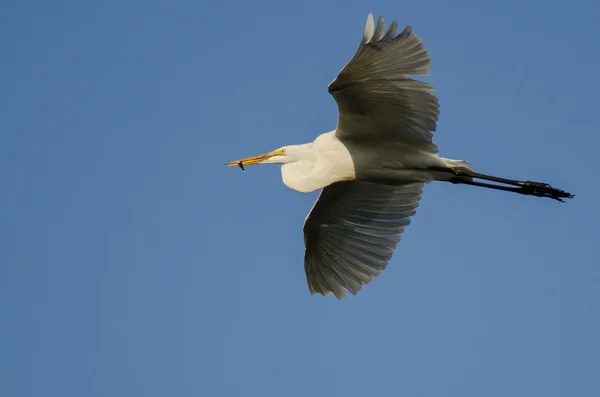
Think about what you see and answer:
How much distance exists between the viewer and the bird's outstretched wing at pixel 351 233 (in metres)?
11.5

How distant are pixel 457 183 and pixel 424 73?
1899 millimetres

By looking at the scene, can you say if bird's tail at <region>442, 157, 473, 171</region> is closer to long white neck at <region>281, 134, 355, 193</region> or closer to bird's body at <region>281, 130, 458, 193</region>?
bird's body at <region>281, 130, 458, 193</region>

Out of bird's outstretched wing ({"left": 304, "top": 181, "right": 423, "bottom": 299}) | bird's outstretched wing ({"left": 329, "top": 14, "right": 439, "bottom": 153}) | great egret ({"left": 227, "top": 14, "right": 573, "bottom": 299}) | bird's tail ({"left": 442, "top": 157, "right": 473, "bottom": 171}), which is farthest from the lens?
bird's outstretched wing ({"left": 304, "top": 181, "right": 423, "bottom": 299})

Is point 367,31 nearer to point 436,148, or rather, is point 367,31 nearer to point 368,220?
point 436,148

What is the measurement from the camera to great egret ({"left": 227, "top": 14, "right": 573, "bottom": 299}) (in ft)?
31.9

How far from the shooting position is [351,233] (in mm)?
11688

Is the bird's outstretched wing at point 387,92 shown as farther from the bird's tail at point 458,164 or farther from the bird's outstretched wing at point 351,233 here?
the bird's outstretched wing at point 351,233

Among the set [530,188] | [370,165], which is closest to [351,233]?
[370,165]

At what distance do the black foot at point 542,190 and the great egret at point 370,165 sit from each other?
1cm

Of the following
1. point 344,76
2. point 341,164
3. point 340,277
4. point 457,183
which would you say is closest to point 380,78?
point 344,76

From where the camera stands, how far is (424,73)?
9703 millimetres

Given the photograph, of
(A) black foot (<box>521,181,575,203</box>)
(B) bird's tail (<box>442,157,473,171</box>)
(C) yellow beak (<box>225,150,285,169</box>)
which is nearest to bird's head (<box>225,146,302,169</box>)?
(C) yellow beak (<box>225,150,285,169</box>)

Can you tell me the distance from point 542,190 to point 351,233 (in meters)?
2.32

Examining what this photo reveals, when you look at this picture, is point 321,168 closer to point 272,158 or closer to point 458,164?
point 272,158
